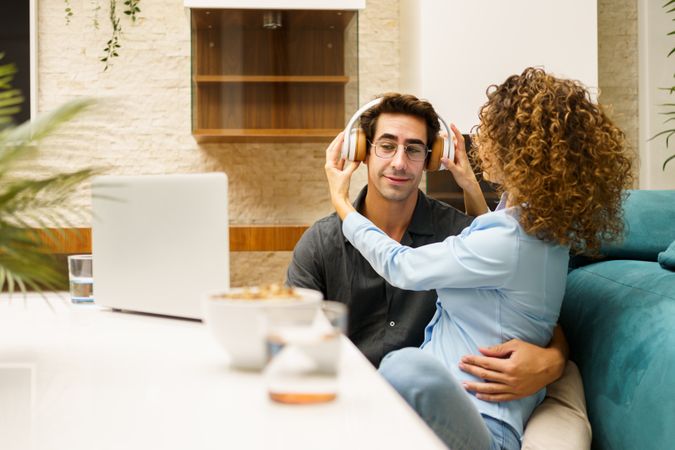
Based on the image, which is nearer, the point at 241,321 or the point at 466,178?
the point at 241,321

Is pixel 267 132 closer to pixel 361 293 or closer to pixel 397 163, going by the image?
pixel 397 163

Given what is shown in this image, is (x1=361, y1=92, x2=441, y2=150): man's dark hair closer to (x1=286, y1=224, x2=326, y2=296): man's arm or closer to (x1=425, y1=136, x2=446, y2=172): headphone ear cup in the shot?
(x1=425, y1=136, x2=446, y2=172): headphone ear cup

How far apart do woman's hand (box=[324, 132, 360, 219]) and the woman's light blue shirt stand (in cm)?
18

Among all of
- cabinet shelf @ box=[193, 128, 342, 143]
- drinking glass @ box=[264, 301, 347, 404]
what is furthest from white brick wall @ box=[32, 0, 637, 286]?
drinking glass @ box=[264, 301, 347, 404]

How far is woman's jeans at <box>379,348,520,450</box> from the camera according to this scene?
4.13 feet

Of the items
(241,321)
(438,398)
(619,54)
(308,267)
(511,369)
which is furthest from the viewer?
(619,54)

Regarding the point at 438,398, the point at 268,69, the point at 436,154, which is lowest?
the point at 438,398

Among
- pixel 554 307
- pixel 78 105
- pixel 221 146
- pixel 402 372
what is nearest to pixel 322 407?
pixel 78 105

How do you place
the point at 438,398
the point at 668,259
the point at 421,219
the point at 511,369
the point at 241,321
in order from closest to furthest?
the point at 241,321, the point at 438,398, the point at 511,369, the point at 668,259, the point at 421,219

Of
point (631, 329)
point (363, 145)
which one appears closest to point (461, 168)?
point (363, 145)

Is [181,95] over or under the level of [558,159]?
over

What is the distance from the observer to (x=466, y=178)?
2.08 metres

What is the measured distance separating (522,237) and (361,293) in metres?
0.57

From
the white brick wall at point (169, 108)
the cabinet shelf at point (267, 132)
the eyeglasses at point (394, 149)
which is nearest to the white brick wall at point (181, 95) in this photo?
the white brick wall at point (169, 108)
